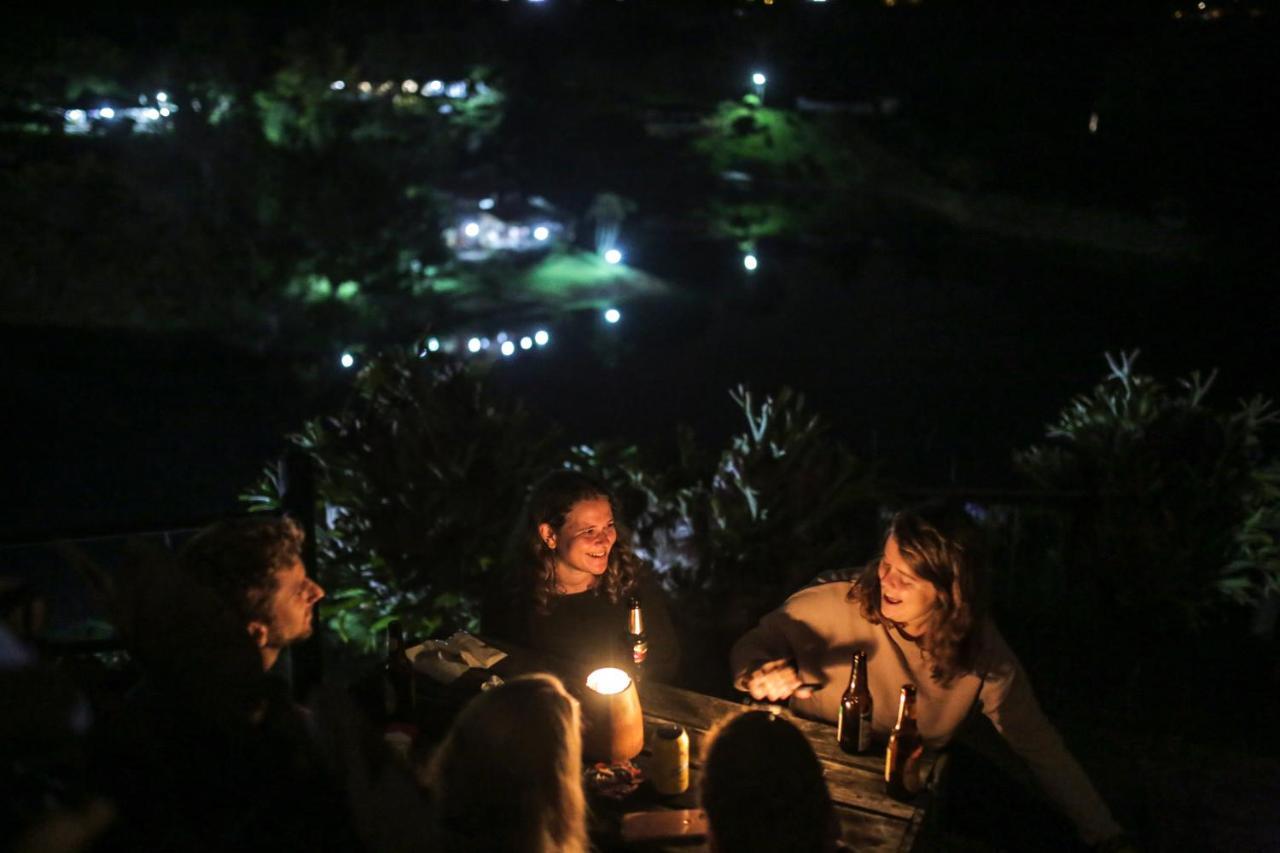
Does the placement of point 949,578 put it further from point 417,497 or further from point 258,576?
point 417,497

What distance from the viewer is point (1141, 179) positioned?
77.9 ft

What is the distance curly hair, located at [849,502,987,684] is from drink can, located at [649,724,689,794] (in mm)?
813

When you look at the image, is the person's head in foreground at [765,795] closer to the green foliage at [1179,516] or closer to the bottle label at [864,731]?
the bottle label at [864,731]

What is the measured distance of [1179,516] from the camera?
5.17m

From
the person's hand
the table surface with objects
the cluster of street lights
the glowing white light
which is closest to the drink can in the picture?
the table surface with objects

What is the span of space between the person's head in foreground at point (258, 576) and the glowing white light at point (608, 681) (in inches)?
29.1

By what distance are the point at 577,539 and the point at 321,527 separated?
2.43 metres

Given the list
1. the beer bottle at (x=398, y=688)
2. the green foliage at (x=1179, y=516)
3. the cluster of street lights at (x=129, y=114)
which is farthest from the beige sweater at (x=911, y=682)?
the cluster of street lights at (x=129, y=114)

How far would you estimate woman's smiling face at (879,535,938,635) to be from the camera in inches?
108

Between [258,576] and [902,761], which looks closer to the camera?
[902,761]

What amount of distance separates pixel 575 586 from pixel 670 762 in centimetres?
103

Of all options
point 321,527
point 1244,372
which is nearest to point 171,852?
point 321,527

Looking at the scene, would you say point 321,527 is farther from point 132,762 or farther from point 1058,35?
point 1058,35

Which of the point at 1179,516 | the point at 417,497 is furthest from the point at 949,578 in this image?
the point at 1179,516
